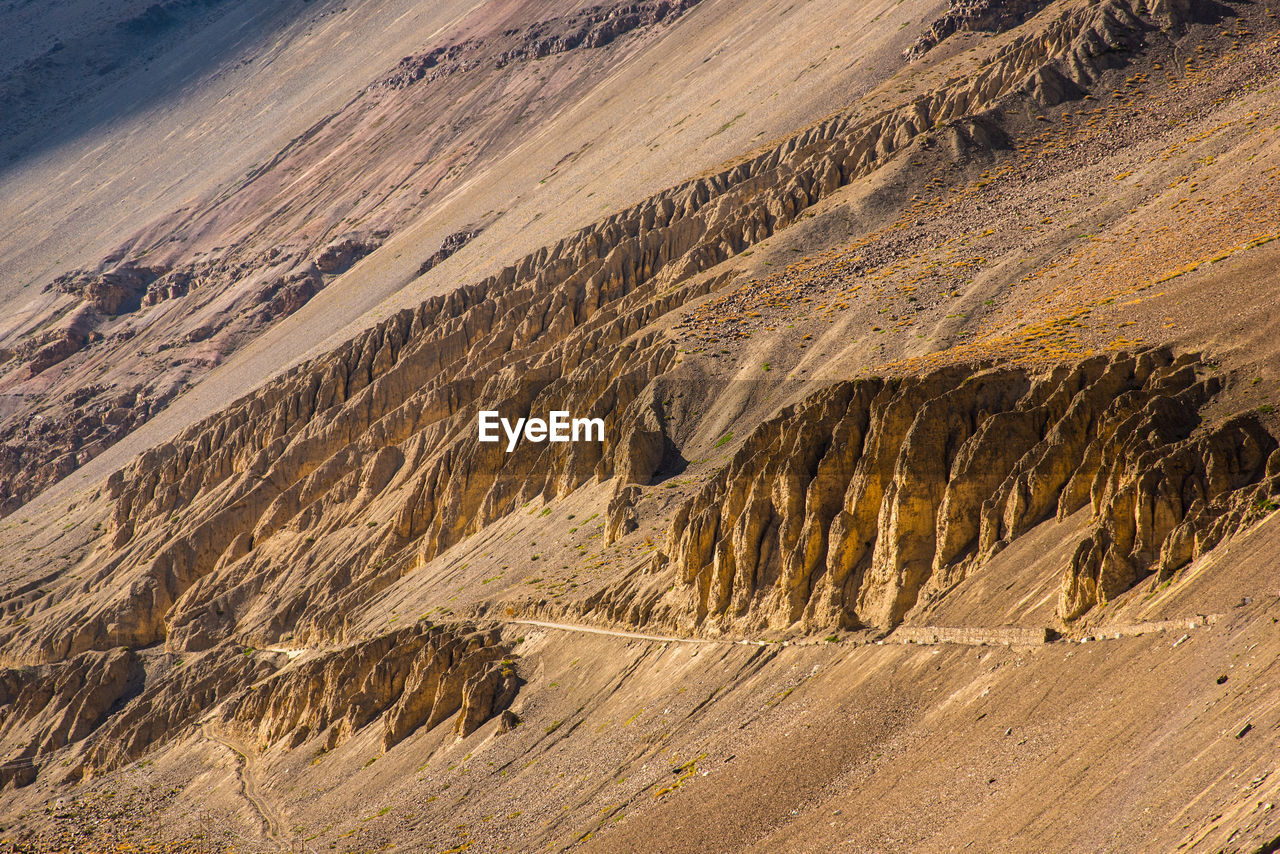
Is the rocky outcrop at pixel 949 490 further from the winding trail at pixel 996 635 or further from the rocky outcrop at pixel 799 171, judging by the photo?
the rocky outcrop at pixel 799 171

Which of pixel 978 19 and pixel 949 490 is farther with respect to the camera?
pixel 978 19

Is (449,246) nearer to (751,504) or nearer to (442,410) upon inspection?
(442,410)

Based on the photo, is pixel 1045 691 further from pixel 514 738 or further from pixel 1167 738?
pixel 514 738

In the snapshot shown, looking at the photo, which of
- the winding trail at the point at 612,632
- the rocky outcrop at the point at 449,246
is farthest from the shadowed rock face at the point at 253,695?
the rocky outcrop at the point at 449,246

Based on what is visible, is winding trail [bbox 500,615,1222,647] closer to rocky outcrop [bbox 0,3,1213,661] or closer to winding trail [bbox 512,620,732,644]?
winding trail [bbox 512,620,732,644]

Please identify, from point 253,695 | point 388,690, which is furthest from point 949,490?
point 253,695

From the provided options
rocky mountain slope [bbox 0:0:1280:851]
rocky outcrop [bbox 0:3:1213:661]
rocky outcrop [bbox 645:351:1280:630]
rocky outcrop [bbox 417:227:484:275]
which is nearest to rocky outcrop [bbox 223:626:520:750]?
rocky mountain slope [bbox 0:0:1280:851]
